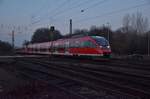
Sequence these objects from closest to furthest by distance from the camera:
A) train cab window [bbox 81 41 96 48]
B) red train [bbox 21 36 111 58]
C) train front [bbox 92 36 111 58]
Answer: train front [bbox 92 36 111 58] → red train [bbox 21 36 111 58] → train cab window [bbox 81 41 96 48]

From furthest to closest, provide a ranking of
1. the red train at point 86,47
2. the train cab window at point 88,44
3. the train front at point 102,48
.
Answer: the train cab window at point 88,44 → the red train at point 86,47 → the train front at point 102,48

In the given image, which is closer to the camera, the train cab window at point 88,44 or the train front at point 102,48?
the train front at point 102,48

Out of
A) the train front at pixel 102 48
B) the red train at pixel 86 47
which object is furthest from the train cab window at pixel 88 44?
the train front at pixel 102 48

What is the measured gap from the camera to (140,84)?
11.8 m

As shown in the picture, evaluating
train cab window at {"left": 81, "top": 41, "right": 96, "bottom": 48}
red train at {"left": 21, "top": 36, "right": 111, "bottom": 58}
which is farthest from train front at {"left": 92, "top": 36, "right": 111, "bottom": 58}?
train cab window at {"left": 81, "top": 41, "right": 96, "bottom": 48}

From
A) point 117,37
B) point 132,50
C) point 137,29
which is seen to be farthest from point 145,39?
point 137,29

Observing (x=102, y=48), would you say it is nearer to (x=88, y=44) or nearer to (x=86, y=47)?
(x=88, y=44)

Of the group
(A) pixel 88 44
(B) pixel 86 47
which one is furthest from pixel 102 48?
(B) pixel 86 47

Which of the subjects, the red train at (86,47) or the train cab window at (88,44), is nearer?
the red train at (86,47)

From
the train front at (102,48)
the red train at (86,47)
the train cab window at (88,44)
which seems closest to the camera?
the train front at (102,48)

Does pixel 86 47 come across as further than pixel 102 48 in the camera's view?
Yes

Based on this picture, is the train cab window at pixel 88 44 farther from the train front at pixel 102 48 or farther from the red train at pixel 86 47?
the train front at pixel 102 48

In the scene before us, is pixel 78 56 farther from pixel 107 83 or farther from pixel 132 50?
pixel 132 50

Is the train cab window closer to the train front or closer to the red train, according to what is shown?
the red train
